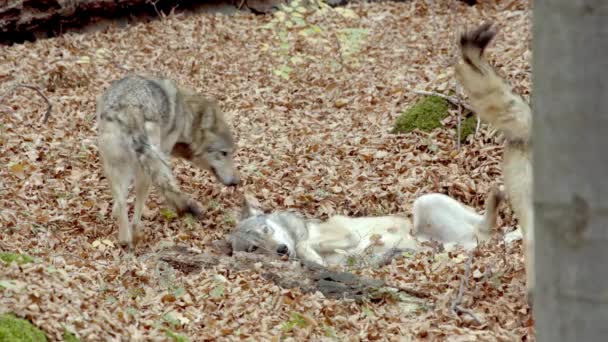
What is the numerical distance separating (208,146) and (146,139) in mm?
1577

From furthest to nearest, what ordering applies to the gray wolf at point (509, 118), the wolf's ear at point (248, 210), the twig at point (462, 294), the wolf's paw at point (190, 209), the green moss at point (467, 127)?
the green moss at point (467, 127) < the wolf's ear at point (248, 210) < the wolf's paw at point (190, 209) < the twig at point (462, 294) < the gray wolf at point (509, 118)

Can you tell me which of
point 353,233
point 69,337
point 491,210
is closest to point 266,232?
point 353,233

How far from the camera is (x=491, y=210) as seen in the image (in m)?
8.44

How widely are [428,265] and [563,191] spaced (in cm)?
605

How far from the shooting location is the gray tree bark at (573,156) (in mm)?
2000

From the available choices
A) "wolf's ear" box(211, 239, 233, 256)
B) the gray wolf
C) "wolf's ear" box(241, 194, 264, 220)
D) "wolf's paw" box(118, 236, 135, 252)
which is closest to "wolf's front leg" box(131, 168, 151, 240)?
"wolf's paw" box(118, 236, 135, 252)

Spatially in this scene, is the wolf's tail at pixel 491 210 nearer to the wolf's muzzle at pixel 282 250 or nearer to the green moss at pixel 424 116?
the wolf's muzzle at pixel 282 250

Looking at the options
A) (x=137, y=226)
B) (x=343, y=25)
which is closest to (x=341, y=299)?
(x=137, y=226)

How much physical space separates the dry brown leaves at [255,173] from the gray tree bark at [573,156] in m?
3.64

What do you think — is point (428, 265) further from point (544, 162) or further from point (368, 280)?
point (544, 162)

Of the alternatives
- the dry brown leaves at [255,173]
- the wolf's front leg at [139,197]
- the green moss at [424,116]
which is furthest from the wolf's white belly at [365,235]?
the green moss at [424,116]

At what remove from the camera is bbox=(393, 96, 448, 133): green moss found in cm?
1217

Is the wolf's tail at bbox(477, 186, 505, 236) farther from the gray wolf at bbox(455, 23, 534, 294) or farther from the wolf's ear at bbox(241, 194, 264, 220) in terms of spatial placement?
the wolf's ear at bbox(241, 194, 264, 220)

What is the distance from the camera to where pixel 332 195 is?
10.8 metres
